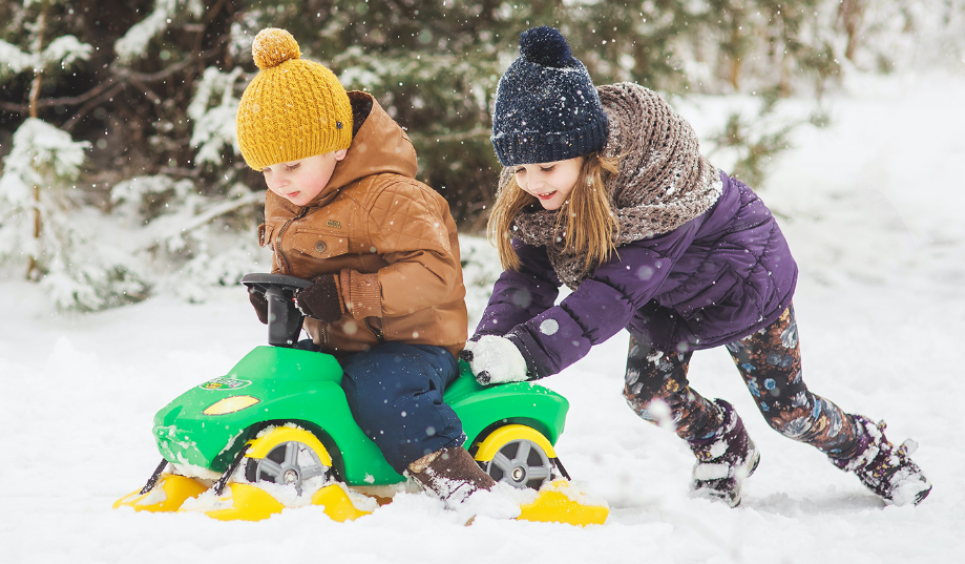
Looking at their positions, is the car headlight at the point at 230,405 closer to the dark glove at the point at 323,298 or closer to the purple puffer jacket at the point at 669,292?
the dark glove at the point at 323,298

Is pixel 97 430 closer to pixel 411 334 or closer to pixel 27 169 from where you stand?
pixel 411 334

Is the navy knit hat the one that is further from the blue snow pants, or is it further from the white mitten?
the blue snow pants

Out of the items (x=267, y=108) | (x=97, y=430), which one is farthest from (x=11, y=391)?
(x=267, y=108)

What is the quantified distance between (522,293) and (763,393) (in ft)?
3.25

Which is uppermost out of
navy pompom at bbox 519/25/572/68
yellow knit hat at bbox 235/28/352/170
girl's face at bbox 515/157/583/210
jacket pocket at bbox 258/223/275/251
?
navy pompom at bbox 519/25/572/68

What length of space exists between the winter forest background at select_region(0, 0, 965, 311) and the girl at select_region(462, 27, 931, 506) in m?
2.58

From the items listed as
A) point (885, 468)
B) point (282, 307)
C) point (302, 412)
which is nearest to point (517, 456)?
point (302, 412)

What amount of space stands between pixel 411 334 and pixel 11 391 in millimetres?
2467

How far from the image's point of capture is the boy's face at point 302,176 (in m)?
2.16

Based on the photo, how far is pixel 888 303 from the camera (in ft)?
18.5

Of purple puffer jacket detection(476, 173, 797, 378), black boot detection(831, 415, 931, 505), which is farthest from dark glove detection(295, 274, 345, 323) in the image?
black boot detection(831, 415, 931, 505)

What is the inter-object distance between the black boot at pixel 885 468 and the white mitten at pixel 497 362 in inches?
60.0

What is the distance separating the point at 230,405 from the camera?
6.35ft

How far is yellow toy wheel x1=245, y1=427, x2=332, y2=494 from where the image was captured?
1.94 m
